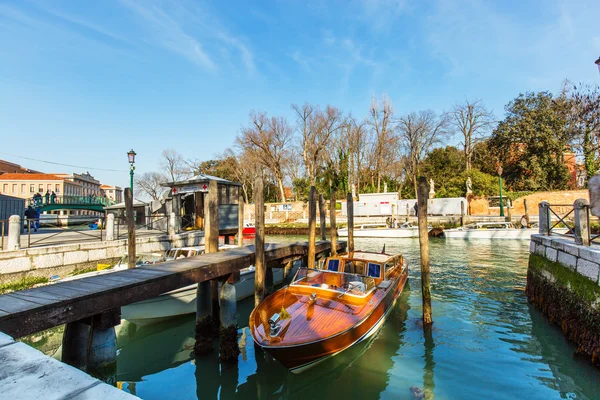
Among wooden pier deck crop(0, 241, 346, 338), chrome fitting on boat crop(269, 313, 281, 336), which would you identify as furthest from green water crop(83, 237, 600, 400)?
wooden pier deck crop(0, 241, 346, 338)

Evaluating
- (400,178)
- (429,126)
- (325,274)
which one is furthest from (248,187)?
(325,274)

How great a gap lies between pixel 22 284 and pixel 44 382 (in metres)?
10.3

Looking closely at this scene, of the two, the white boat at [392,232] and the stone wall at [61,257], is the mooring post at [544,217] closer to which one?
the stone wall at [61,257]

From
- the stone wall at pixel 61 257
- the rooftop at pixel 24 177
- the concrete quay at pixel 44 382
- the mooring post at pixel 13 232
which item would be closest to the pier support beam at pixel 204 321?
the concrete quay at pixel 44 382

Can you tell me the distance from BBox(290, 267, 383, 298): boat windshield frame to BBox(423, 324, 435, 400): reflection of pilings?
1.53 meters

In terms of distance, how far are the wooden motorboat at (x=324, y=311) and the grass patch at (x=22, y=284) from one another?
24.1 ft

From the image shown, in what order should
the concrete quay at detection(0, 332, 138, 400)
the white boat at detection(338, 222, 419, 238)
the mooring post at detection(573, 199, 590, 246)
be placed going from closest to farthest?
the concrete quay at detection(0, 332, 138, 400) < the mooring post at detection(573, 199, 590, 246) < the white boat at detection(338, 222, 419, 238)

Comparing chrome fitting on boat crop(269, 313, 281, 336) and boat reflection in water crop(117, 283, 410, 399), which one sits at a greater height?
chrome fitting on boat crop(269, 313, 281, 336)

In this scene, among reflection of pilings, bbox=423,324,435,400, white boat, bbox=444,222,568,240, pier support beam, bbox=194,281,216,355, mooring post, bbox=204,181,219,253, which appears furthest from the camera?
white boat, bbox=444,222,568,240

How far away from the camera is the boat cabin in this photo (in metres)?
6.96

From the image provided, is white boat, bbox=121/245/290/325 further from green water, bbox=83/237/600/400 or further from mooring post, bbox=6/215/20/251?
mooring post, bbox=6/215/20/251

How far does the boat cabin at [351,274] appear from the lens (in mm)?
6957

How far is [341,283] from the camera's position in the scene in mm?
7320

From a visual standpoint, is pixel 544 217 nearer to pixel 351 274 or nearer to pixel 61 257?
pixel 351 274
